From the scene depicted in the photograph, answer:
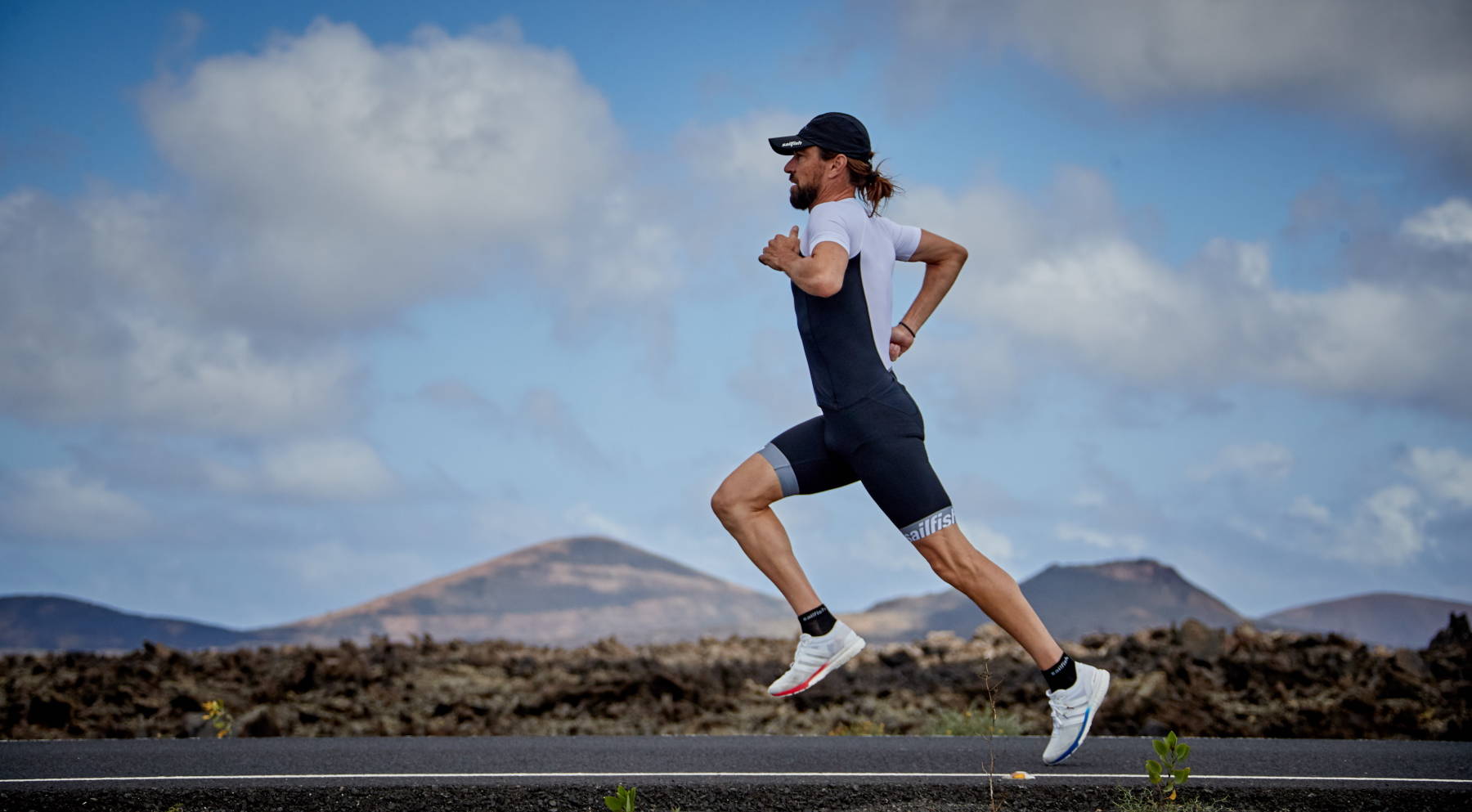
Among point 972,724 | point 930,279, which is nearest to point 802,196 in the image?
point 930,279

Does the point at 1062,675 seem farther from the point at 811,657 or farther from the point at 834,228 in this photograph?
the point at 834,228

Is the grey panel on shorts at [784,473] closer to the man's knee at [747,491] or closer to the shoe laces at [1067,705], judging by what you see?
the man's knee at [747,491]

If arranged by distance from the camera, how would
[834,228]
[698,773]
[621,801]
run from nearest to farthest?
[621,801]
[834,228]
[698,773]

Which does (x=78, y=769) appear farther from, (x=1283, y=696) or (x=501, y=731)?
(x=1283, y=696)

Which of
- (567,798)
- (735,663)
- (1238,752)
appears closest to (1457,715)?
Result: (1238,752)

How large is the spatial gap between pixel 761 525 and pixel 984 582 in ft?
3.35

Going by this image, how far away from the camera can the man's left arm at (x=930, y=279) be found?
6.14m

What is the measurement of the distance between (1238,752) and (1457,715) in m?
4.09

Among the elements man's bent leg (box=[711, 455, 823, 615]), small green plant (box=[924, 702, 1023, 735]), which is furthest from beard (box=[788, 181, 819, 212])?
small green plant (box=[924, 702, 1023, 735])

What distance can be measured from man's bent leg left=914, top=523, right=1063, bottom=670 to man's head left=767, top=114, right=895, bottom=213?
5.19 feet

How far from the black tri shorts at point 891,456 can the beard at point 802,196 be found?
0.88 m

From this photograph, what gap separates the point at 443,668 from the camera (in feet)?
43.9

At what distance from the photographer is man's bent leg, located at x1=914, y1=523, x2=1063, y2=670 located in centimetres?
550

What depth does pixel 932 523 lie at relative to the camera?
5480 mm
